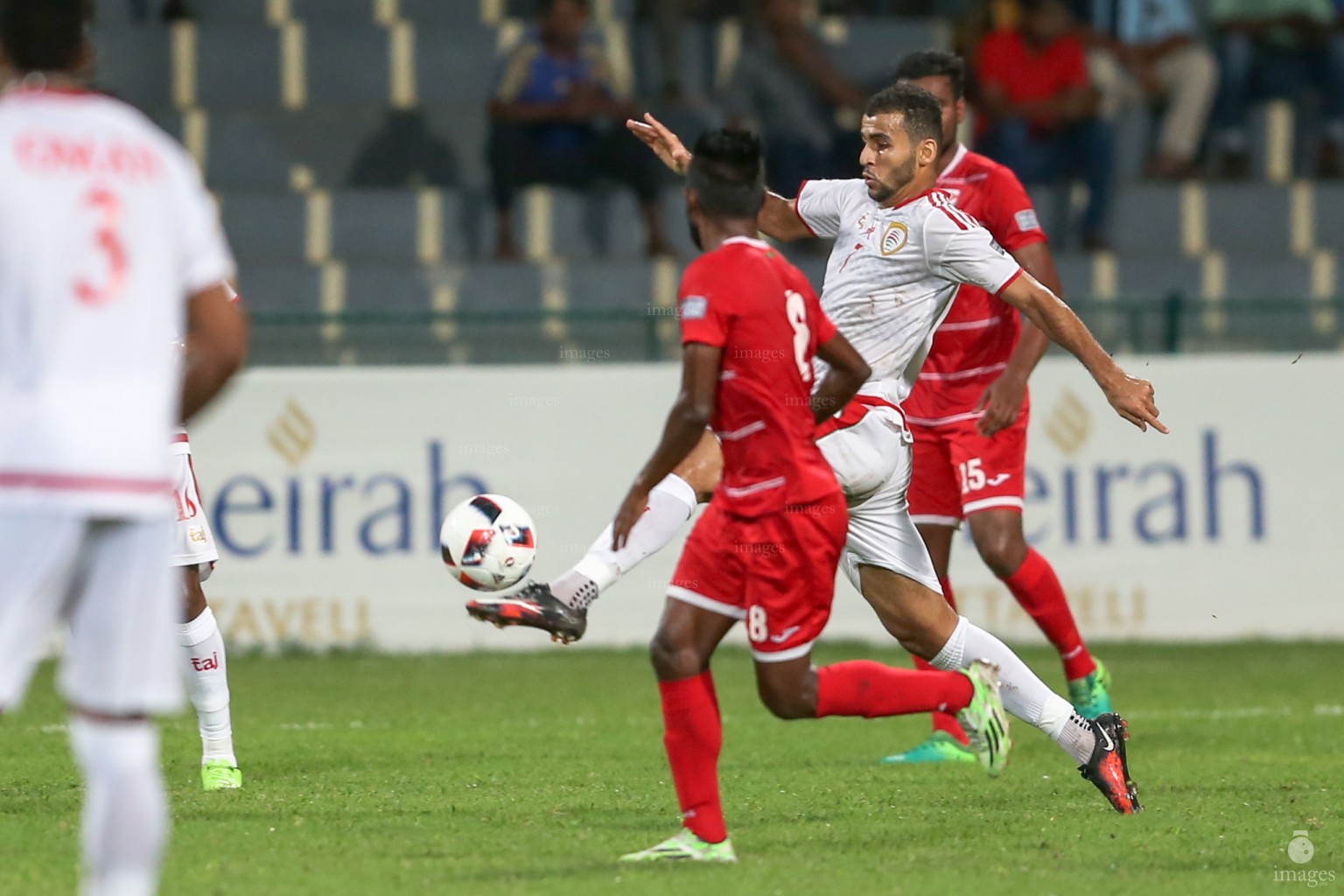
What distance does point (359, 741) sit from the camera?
26.2 ft

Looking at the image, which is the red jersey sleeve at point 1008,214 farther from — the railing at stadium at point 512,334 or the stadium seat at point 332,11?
the stadium seat at point 332,11

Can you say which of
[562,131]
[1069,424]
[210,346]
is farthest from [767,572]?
[562,131]

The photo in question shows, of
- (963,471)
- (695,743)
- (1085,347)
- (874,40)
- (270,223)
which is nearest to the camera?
(695,743)

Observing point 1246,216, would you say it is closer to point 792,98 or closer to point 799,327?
point 792,98

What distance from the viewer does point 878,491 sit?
6.10 metres

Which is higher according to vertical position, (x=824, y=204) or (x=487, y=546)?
(x=824, y=204)

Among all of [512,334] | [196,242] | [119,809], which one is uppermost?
[196,242]

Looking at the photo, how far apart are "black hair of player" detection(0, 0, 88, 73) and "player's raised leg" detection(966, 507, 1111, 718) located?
4.59 meters

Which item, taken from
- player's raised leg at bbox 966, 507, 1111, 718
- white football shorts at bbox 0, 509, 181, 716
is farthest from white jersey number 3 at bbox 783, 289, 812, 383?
player's raised leg at bbox 966, 507, 1111, 718

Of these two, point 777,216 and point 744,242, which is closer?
point 744,242

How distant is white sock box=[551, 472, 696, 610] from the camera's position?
5.84 meters

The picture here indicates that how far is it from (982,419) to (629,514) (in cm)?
275

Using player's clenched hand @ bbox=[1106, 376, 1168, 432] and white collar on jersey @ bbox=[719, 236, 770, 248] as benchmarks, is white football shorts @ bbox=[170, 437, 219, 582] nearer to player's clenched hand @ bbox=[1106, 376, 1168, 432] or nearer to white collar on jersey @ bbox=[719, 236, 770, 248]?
white collar on jersey @ bbox=[719, 236, 770, 248]

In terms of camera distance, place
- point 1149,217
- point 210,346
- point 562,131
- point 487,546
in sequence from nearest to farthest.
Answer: point 210,346 → point 487,546 → point 562,131 → point 1149,217
